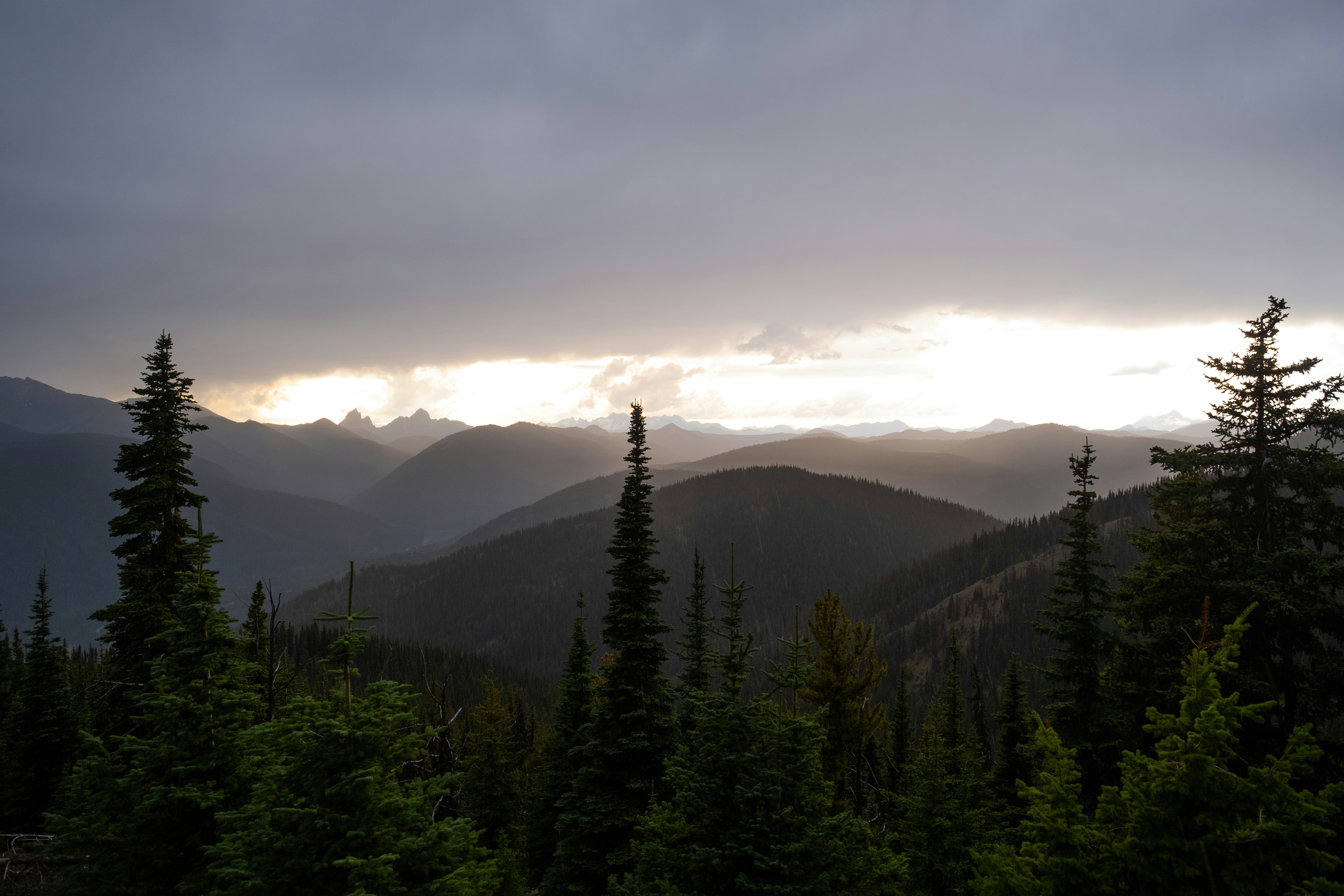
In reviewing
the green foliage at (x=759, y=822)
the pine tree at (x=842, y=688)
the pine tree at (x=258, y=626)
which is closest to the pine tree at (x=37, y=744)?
the pine tree at (x=258, y=626)

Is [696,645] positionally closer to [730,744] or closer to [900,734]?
[730,744]

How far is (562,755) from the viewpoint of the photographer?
32031mm

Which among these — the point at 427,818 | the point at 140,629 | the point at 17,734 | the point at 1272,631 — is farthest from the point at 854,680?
the point at 17,734

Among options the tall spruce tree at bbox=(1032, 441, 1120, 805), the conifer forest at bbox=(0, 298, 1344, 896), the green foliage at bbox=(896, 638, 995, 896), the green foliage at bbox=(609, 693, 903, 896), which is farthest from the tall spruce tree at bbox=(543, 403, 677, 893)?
the tall spruce tree at bbox=(1032, 441, 1120, 805)

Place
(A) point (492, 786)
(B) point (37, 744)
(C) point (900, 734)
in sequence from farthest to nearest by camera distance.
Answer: (C) point (900, 734) → (A) point (492, 786) → (B) point (37, 744)

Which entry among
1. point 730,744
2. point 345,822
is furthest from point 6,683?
point 730,744

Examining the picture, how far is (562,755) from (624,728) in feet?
37.9

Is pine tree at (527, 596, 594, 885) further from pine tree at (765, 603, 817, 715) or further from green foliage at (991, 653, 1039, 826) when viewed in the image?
green foliage at (991, 653, 1039, 826)

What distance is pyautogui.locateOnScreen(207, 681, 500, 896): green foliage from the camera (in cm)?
808

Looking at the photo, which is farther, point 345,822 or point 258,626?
point 258,626

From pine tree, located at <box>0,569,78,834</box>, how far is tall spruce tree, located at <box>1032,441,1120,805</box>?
40.5 metres

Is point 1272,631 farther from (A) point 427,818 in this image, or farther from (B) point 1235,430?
(A) point 427,818

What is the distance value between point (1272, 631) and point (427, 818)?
72.3 feet

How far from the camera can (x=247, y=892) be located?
8023 mm
